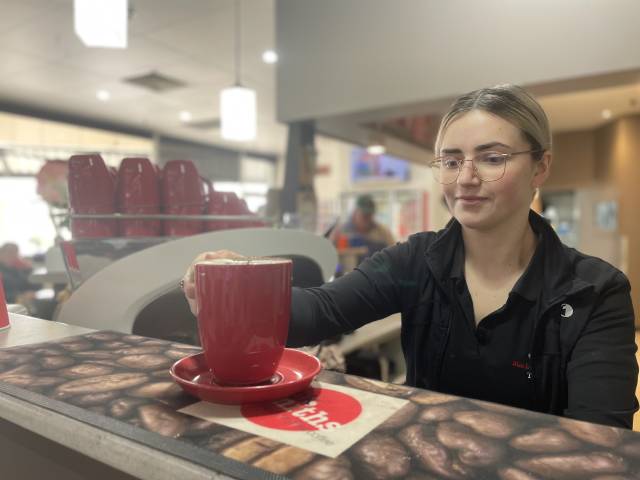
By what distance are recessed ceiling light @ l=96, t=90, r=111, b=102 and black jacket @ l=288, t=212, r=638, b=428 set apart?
5.67 m

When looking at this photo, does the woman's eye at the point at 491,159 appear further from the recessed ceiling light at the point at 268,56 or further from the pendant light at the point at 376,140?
the recessed ceiling light at the point at 268,56

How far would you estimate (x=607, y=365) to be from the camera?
75 centimetres

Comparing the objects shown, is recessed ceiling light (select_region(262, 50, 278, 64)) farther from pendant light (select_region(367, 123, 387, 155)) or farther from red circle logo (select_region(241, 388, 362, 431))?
red circle logo (select_region(241, 388, 362, 431))

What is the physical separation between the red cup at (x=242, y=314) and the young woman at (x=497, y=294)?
310mm

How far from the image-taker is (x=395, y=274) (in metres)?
1.02

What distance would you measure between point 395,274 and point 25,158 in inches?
279

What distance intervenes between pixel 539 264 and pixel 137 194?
886 mm

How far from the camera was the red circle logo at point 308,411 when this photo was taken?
44 centimetres

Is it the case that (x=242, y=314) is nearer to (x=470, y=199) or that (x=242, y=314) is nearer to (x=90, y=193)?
(x=470, y=199)

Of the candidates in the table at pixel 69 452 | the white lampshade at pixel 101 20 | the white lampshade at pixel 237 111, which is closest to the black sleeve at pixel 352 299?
the table at pixel 69 452

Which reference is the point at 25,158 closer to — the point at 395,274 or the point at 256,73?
the point at 256,73

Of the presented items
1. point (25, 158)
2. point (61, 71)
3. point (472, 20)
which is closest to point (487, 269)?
point (472, 20)

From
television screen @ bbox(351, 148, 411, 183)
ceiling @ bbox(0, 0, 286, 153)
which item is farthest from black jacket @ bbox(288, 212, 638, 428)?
television screen @ bbox(351, 148, 411, 183)

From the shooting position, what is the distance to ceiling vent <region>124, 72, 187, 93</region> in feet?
17.1
